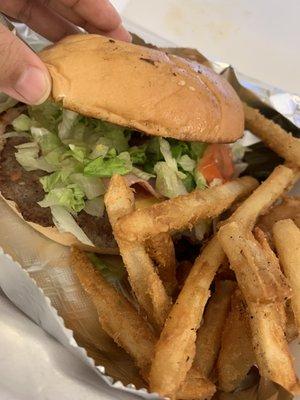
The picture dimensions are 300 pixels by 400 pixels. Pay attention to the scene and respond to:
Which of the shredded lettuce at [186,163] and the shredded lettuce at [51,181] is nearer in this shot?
the shredded lettuce at [51,181]

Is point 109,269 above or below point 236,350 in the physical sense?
below

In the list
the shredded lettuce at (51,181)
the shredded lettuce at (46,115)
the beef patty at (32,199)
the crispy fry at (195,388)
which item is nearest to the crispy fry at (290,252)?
the crispy fry at (195,388)

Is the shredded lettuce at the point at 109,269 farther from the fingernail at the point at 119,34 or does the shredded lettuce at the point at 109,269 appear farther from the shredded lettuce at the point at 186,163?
the fingernail at the point at 119,34

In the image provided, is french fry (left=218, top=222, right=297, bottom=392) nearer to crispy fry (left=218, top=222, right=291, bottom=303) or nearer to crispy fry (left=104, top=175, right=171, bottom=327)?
crispy fry (left=218, top=222, right=291, bottom=303)

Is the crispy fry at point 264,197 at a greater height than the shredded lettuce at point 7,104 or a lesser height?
greater

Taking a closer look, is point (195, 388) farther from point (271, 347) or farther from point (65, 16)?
point (65, 16)

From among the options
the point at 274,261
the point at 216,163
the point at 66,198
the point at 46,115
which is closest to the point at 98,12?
the point at 46,115
